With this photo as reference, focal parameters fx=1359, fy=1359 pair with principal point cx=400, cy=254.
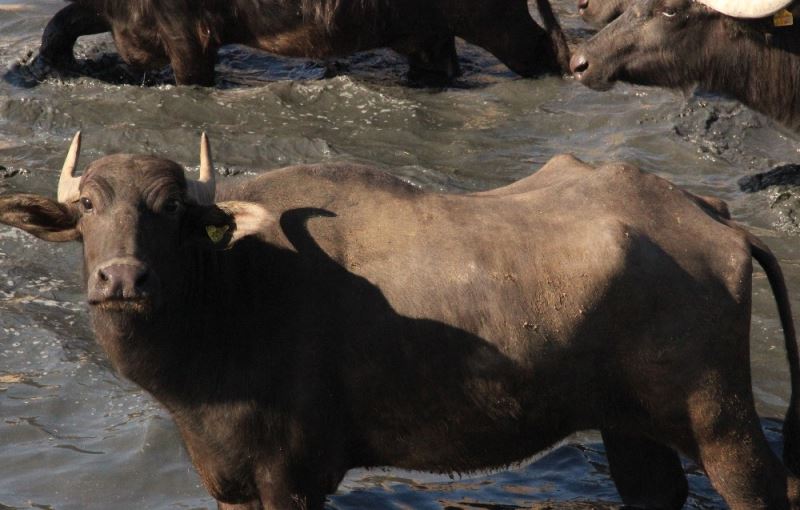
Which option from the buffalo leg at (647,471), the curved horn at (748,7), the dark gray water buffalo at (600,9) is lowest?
the buffalo leg at (647,471)

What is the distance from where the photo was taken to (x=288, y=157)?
11.0 metres

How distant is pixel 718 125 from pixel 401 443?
6432 millimetres

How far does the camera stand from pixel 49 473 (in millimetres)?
7020

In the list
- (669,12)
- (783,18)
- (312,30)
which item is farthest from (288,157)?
(783,18)

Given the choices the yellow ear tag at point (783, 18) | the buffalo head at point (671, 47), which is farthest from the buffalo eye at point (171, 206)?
the yellow ear tag at point (783, 18)

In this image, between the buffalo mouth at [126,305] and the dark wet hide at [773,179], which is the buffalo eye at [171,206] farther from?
the dark wet hide at [773,179]

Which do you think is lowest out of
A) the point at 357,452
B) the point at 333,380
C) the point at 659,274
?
the point at 357,452

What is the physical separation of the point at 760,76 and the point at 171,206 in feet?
17.4

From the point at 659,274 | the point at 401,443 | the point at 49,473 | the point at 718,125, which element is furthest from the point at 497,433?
the point at 718,125

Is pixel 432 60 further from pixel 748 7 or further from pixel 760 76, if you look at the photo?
pixel 748 7

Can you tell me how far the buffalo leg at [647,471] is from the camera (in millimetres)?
6289

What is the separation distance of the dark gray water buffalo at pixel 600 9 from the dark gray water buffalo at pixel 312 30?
39 cm

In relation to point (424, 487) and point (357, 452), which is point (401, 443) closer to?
point (357, 452)

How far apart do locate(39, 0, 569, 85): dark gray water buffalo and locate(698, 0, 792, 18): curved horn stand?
3.94 m
